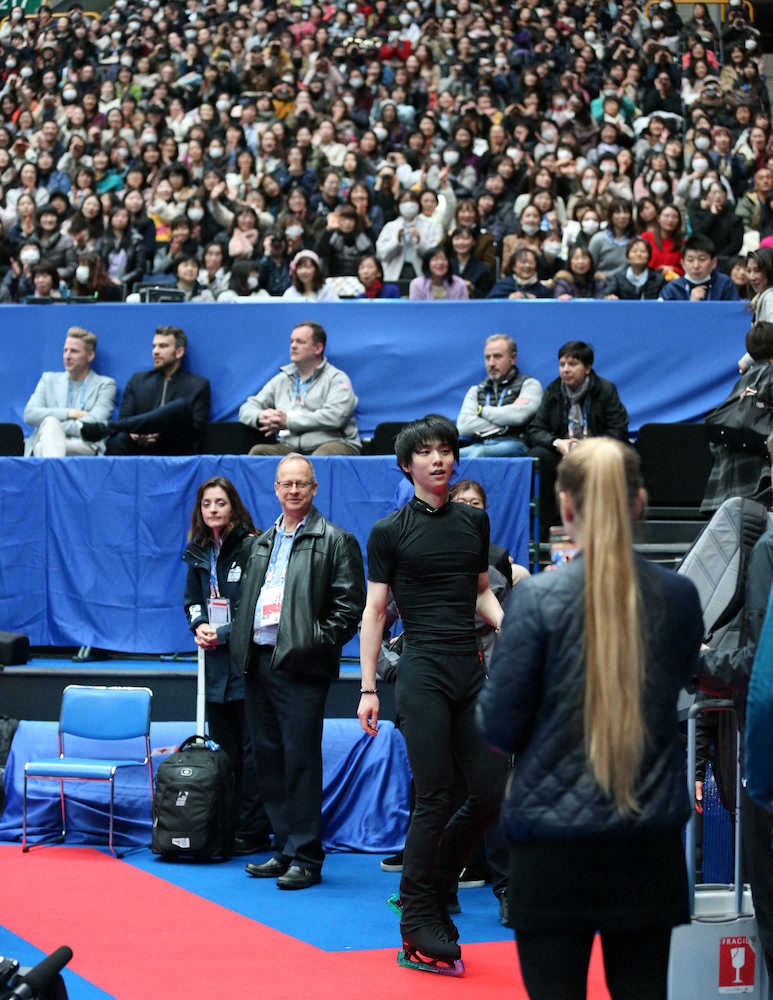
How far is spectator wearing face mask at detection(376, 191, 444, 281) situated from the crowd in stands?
0.07ft

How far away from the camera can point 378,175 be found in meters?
13.4

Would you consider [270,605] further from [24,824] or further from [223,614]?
[24,824]

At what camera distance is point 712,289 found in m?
9.61

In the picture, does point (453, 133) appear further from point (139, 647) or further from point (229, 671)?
point (229, 671)

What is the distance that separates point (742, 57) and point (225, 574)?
13.3 m

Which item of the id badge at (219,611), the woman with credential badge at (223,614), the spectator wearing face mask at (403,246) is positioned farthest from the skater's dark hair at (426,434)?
the spectator wearing face mask at (403,246)

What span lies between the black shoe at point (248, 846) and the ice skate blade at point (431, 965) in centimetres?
216

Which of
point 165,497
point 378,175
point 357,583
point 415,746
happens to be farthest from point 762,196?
point 415,746

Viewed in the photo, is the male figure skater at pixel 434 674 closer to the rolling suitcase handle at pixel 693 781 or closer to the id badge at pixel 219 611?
the rolling suitcase handle at pixel 693 781

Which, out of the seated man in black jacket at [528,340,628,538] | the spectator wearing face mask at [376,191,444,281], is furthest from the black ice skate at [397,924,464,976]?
the spectator wearing face mask at [376,191,444,281]

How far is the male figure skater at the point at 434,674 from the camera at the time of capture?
4570 millimetres

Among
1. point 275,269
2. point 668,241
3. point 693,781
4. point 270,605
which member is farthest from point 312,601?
point 668,241

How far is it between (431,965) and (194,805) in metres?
2.12

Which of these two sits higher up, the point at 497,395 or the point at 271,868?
the point at 497,395
